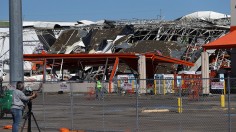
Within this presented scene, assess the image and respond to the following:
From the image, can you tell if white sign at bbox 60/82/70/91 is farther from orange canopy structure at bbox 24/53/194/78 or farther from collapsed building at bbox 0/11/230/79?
collapsed building at bbox 0/11/230/79

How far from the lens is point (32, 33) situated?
324 ft

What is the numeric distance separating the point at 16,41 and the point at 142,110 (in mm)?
4886

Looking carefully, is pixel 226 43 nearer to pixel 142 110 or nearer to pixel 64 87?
pixel 64 87

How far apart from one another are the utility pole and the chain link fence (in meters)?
1.82

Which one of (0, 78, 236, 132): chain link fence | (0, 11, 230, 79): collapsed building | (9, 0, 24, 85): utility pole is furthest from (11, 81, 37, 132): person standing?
(0, 11, 230, 79): collapsed building

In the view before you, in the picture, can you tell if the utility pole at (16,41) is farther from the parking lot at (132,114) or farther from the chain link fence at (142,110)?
the parking lot at (132,114)

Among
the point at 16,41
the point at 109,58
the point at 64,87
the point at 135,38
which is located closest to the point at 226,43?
the point at 109,58

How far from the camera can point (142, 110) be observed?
20.2 meters

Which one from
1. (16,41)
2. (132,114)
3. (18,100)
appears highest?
(16,41)

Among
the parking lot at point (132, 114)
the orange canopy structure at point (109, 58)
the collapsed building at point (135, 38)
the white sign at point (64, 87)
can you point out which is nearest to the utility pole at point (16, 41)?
the parking lot at point (132, 114)

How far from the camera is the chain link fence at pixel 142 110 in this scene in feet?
61.1

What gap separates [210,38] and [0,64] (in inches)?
1267

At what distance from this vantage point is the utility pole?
18.9 meters

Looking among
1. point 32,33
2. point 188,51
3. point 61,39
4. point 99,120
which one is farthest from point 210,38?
point 99,120
